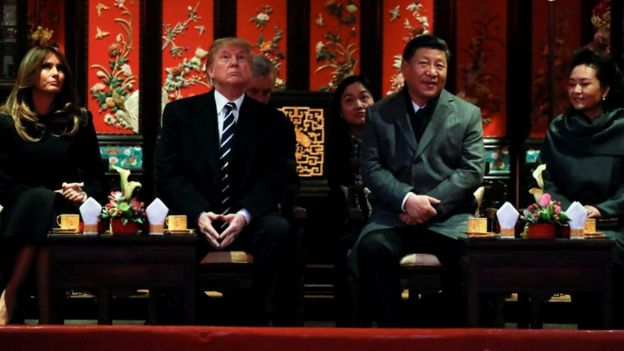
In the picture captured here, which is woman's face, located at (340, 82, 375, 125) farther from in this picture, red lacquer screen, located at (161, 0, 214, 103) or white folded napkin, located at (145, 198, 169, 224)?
red lacquer screen, located at (161, 0, 214, 103)

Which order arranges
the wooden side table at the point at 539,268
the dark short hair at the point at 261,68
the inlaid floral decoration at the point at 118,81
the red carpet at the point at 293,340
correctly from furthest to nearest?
the inlaid floral decoration at the point at 118,81 → the dark short hair at the point at 261,68 → the wooden side table at the point at 539,268 → the red carpet at the point at 293,340

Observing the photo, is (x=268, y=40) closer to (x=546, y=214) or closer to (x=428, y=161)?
(x=428, y=161)

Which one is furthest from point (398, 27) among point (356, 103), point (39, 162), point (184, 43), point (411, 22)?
point (39, 162)

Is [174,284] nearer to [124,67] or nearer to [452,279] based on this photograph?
[452,279]

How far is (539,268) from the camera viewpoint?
430 centimetres

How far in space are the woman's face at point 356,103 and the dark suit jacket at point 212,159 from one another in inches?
23.3

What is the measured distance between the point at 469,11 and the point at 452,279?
2.99 metres

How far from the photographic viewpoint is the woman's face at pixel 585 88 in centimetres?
490

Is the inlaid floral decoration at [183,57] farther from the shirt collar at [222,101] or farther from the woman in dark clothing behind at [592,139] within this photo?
the woman in dark clothing behind at [592,139]

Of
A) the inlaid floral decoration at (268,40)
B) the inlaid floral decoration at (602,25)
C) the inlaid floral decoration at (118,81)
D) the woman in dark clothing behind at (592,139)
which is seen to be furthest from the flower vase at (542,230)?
the inlaid floral decoration at (118,81)

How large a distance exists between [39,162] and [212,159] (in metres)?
0.77

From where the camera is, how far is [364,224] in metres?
4.98

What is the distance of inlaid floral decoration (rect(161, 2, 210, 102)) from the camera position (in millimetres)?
7117

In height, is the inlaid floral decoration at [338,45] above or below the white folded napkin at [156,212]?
above
